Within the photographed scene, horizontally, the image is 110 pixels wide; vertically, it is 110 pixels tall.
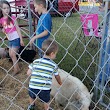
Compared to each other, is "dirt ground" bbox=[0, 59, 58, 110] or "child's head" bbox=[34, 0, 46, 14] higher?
"child's head" bbox=[34, 0, 46, 14]

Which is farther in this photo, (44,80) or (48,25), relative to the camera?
(48,25)

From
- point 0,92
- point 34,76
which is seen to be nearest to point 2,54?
point 0,92

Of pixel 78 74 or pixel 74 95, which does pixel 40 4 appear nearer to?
pixel 78 74

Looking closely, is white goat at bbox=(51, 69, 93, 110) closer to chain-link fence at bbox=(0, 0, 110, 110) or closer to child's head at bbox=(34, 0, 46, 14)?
chain-link fence at bbox=(0, 0, 110, 110)

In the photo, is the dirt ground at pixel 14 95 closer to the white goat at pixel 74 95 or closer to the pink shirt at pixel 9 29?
the white goat at pixel 74 95

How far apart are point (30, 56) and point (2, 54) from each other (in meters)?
0.61

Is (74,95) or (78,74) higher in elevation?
(74,95)

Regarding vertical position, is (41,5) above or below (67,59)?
above

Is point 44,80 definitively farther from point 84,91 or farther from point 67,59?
point 67,59

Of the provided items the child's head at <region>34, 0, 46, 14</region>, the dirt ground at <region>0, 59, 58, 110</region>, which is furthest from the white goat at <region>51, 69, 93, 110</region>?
the child's head at <region>34, 0, 46, 14</region>

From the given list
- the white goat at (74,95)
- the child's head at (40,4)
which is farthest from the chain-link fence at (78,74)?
the child's head at (40,4)

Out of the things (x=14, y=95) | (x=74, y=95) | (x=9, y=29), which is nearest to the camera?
(x=74, y=95)

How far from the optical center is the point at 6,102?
333cm

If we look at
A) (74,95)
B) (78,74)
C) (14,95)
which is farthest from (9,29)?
(74,95)
